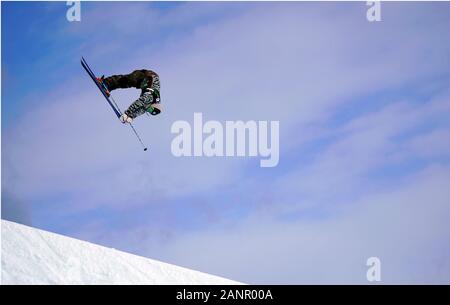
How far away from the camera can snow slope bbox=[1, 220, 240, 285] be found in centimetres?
1427

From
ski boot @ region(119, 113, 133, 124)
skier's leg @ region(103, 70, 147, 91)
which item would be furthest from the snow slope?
skier's leg @ region(103, 70, 147, 91)

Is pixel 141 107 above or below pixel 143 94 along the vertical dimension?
below

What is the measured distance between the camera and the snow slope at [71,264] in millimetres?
14266

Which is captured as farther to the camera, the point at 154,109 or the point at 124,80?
the point at 124,80

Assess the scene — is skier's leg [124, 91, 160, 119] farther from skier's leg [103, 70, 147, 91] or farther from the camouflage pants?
skier's leg [103, 70, 147, 91]

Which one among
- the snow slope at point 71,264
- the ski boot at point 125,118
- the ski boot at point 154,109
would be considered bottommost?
the snow slope at point 71,264

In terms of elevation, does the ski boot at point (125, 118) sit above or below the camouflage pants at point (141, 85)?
below

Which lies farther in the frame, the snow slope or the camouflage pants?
the camouflage pants

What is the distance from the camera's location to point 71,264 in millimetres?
15266

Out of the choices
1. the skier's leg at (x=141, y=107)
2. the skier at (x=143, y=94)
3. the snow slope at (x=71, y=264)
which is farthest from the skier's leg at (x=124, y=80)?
the snow slope at (x=71, y=264)

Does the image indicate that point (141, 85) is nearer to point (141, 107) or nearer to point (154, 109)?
point (141, 107)

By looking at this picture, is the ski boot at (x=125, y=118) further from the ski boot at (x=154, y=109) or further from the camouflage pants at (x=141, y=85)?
the ski boot at (x=154, y=109)

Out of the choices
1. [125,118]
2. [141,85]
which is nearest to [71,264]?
[125,118]
